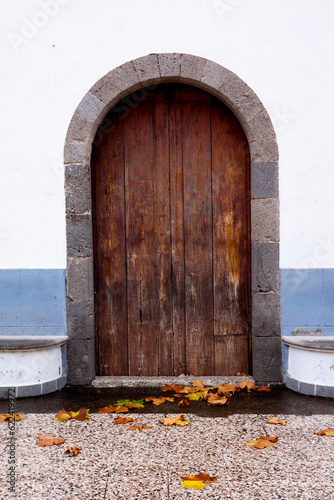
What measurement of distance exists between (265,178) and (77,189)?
147cm

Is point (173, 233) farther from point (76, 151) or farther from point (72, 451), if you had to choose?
point (72, 451)

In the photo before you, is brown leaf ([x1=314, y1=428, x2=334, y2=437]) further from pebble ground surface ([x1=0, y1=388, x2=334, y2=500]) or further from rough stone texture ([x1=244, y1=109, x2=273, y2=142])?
rough stone texture ([x1=244, y1=109, x2=273, y2=142])

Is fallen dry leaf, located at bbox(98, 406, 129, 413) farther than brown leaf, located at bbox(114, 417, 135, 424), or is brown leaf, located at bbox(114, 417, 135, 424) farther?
fallen dry leaf, located at bbox(98, 406, 129, 413)

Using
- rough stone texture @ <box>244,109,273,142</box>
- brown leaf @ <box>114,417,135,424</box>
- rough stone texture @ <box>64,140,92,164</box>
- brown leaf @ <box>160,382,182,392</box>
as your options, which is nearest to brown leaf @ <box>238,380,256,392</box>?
brown leaf @ <box>160,382,182,392</box>

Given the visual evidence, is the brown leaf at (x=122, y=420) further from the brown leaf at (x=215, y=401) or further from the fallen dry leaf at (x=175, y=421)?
the brown leaf at (x=215, y=401)

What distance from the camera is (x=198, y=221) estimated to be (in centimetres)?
380

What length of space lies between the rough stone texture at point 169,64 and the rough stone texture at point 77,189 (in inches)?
36.8

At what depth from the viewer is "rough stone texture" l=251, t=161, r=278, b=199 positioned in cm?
358

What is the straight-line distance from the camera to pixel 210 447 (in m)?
2.54

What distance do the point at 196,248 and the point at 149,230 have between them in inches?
16.3

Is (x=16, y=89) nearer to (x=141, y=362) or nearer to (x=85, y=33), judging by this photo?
(x=85, y=33)

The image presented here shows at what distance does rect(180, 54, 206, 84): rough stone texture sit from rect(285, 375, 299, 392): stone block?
2.40 m

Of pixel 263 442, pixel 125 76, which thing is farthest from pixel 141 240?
pixel 263 442

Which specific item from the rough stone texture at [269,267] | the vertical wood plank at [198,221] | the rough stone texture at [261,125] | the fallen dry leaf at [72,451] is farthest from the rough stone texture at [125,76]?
the fallen dry leaf at [72,451]
